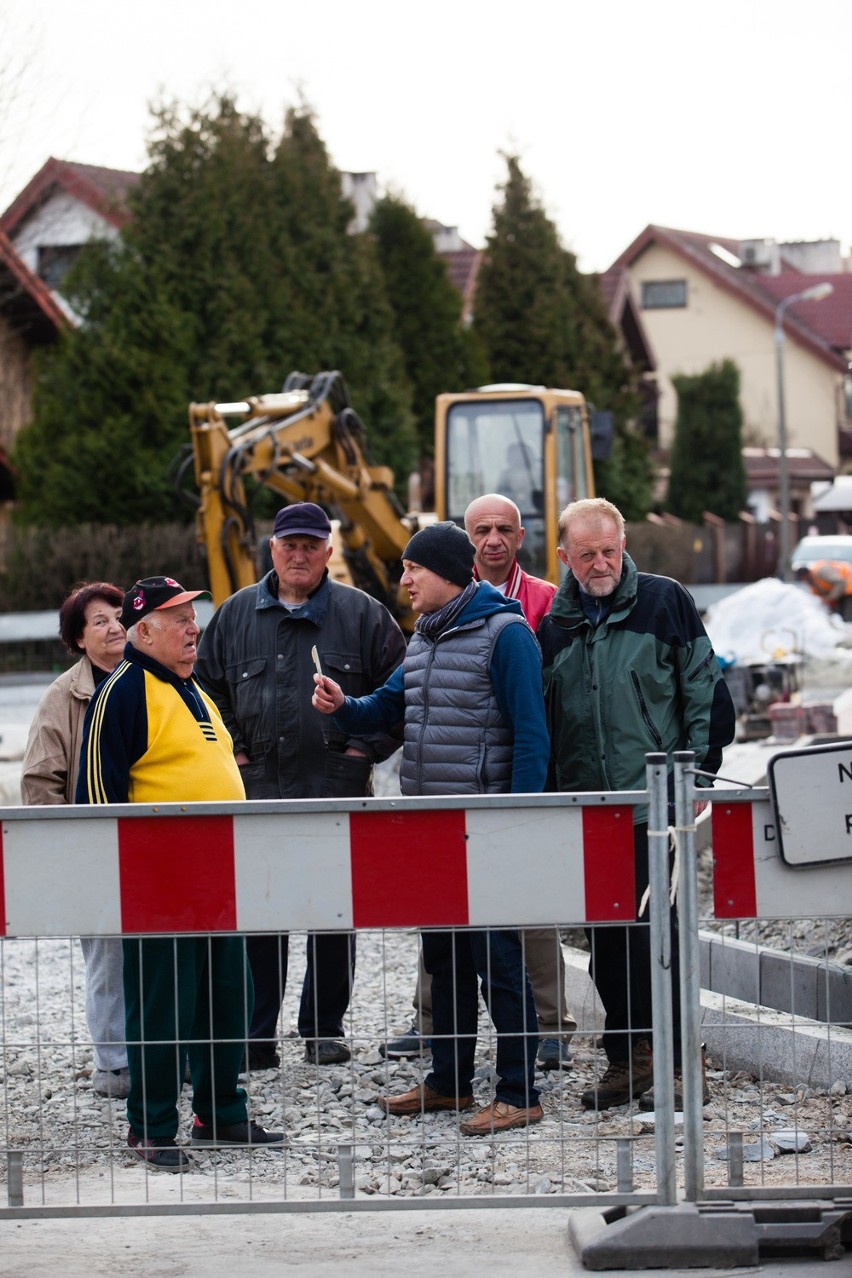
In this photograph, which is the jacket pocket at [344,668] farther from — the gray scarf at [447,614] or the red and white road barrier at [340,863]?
the red and white road barrier at [340,863]

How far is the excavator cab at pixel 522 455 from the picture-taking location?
17.8m

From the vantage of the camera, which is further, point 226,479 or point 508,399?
point 508,399

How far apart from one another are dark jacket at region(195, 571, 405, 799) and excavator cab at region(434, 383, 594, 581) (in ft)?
36.4

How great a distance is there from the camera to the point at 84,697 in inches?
252

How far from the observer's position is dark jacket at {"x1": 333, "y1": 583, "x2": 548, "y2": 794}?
222 inches

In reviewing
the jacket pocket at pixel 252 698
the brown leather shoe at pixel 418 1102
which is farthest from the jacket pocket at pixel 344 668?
the brown leather shoe at pixel 418 1102

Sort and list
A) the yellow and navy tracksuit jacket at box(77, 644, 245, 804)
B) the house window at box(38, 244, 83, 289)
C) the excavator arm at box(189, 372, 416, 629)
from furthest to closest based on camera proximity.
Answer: the house window at box(38, 244, 83, 289), the excavator arm at box(189, 372, 416, 629), the yellow and navy tracksuit jacket at box(77, 644, 245, 804)

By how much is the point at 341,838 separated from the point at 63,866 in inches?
27.8

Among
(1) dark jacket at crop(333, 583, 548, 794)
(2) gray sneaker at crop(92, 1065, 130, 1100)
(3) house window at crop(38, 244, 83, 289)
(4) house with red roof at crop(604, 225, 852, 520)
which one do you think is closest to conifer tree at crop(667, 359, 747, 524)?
(4) house with red roof at crop(604, 225, 852, 520)

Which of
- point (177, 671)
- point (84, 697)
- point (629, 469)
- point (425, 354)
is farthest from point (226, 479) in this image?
point (629, 469)

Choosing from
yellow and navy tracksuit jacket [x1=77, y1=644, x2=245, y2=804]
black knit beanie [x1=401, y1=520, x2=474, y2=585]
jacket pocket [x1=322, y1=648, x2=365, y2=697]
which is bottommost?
yellow and navy tracksuit jacket [x1=77, y1=644, x2=245, y2=804]

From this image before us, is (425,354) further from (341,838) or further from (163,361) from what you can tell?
(341,838)

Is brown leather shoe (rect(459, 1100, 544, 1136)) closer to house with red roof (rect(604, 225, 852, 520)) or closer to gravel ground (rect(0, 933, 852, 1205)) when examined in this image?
gravel ground (rect(0, 933, 852, 1205))

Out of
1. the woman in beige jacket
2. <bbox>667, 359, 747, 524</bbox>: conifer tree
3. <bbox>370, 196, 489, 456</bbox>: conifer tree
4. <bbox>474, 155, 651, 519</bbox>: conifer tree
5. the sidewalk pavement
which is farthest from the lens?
<bbox>667, 359, 747, 524</bbox>: conifer tree
